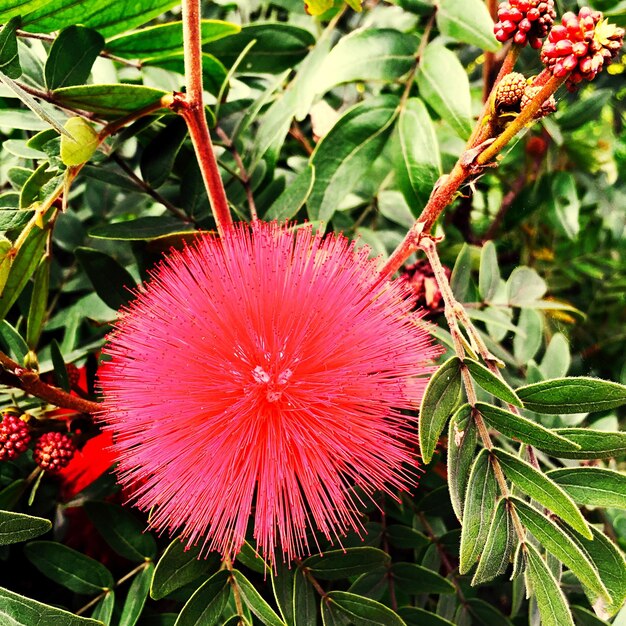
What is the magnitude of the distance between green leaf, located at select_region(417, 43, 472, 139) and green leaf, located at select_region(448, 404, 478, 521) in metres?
0.57

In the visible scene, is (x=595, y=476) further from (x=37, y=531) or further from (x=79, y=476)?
(x=79, y=476)

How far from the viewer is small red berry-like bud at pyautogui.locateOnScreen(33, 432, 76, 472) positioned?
1.10 metres

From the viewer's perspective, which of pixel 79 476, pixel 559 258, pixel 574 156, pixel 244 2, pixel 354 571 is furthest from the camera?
pixel 559 258

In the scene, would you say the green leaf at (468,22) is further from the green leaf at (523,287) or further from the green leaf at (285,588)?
the green leaf at (285,588)

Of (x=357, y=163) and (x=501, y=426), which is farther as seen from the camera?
(x=357, y=163)

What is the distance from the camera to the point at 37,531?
97cm

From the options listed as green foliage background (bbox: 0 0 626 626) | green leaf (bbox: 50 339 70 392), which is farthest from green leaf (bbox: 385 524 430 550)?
green leaf (bbox: 50 339 70 392)

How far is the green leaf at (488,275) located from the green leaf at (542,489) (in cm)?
61

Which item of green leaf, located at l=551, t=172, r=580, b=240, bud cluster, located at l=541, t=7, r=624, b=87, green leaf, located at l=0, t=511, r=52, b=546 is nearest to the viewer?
bud cluster, located at l=541, t=7, r=624, b=87

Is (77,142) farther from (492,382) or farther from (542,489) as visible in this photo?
(542,489)

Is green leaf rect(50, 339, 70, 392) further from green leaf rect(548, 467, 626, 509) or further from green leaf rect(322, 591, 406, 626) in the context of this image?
green leaf rect(548, 467, 626, 509)

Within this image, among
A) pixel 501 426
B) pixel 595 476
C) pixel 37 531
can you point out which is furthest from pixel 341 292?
pixel 37 531

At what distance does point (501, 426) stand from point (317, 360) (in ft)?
1.09

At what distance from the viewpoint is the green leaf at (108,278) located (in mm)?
1226
